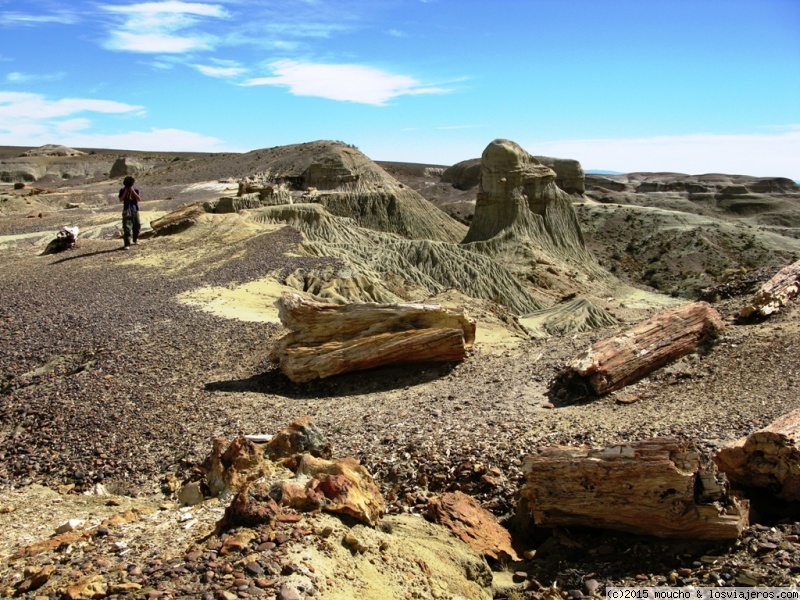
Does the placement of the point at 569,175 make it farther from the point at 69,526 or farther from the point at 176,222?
the point at 69,526

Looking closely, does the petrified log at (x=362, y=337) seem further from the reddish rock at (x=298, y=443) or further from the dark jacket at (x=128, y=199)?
the dark jacket at (x=128, y=199)

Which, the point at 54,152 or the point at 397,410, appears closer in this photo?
the point at 397,410

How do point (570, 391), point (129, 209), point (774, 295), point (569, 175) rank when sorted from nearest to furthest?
point (570, 391) → point (774, 295) → point (129, 209) → point (569, 175)

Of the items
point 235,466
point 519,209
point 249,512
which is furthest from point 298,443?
point 519,209

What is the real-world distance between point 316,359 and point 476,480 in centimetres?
479

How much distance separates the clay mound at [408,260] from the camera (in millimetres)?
27219

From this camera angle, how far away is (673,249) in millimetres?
46531

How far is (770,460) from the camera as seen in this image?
623 cm

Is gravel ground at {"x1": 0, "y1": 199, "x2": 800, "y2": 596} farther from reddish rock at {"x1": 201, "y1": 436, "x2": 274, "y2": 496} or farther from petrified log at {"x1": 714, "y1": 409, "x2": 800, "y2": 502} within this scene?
reddish rock at {"x1": 201, "y1": 436, "x2": 274, "y2": 496}

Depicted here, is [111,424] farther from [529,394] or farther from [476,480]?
[529,394]

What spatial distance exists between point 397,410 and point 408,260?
20.1m

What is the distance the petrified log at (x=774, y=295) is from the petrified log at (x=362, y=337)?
4851mm

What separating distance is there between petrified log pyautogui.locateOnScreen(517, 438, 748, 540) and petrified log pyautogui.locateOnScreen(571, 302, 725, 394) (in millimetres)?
3476

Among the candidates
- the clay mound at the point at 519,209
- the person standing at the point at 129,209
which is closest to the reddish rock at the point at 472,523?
the person standing at the point at 129,209
